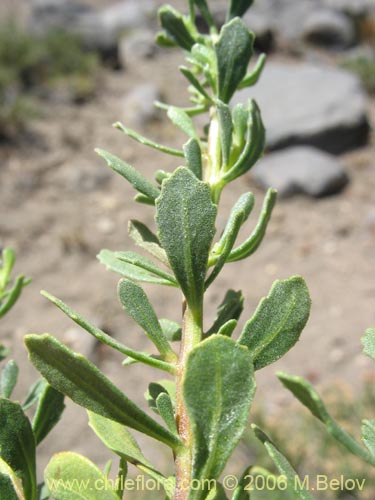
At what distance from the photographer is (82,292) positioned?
3.96 m

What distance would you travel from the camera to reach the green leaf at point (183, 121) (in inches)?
21.2

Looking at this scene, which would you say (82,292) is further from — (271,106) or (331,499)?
(271,106)

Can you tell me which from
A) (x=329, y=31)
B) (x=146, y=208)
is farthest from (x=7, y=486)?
(x=329, y=31)

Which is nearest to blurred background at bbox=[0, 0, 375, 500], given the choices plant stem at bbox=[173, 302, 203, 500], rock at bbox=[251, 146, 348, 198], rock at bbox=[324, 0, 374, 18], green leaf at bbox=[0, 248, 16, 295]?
rock at bbox=[251, 146, 348, 198]

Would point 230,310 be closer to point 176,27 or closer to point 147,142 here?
point 147,142

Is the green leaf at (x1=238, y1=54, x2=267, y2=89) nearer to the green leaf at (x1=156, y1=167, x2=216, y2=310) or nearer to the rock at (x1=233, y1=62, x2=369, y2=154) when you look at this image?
the green leaf at (x1=156, y1=167, x2=216, y2=310)

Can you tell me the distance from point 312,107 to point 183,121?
210 inches

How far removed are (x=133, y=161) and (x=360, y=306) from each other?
2.17 metres

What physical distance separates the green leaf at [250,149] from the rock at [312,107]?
451cm

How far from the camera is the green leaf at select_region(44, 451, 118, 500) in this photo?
0.40 m

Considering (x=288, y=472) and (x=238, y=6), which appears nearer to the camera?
(x=288, y=472)

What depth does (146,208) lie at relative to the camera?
185 inches

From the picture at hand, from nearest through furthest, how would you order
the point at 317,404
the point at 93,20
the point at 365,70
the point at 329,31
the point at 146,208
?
the point at 317,404 < the point at 146,208 < the point at 365,70 < the point at 93,20 < the point at 329,31

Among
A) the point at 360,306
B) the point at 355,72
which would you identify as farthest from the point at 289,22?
the point at 360,306
